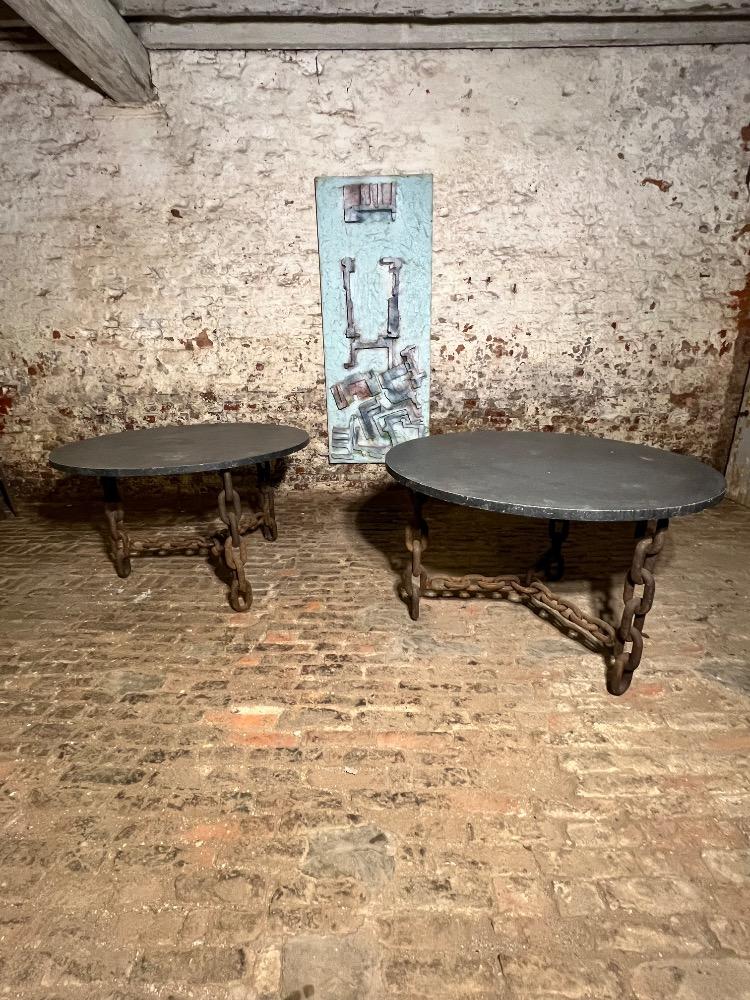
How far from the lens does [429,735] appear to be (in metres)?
1.98

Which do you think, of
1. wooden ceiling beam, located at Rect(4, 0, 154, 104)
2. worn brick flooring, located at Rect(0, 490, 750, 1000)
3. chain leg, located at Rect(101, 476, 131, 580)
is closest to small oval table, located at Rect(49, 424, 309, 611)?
chain leg, located at Rect(101, 476, 131, 580)

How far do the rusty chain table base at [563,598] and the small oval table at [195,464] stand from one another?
3.16 ft

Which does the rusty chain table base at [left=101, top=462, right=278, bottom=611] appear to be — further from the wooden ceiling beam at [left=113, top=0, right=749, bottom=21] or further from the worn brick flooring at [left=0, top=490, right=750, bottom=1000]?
the wooden ceiling beam at [left=113, top=0, right=749, bottom=21]

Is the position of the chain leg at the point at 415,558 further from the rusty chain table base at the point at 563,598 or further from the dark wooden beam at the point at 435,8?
the dark wooden beam at the point at 435,8

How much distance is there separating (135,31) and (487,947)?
18.1 feet

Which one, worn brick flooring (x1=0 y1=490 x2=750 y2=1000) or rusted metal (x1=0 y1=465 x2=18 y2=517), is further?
rusted metal (x1=0 y1=465 x2=18 y2=517)

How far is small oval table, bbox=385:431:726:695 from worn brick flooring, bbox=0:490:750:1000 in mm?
177

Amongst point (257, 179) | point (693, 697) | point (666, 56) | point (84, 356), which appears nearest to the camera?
point (693, 697)

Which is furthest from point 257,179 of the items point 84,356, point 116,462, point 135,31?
point 116,462

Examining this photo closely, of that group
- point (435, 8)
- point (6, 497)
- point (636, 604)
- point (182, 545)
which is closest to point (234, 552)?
point (182, 545)

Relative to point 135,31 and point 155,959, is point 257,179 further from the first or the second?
point 155,959

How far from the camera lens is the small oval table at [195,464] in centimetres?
267

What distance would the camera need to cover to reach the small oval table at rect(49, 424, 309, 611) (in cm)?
267

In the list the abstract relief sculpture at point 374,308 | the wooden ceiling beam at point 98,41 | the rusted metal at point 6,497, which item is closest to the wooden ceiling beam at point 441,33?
the wooden ceiling beam at point 98,41
